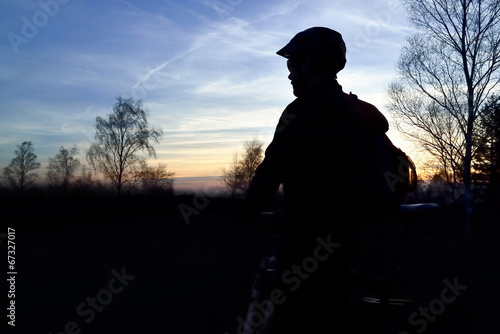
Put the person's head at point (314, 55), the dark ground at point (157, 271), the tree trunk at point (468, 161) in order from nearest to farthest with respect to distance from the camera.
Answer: the person's head at point (314, 55), the dark ground at point (157, 271), the tree trunk at point (468, 161)

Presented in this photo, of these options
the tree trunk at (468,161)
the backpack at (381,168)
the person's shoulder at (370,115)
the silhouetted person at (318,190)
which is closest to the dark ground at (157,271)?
the silhouetted person at (318,190)

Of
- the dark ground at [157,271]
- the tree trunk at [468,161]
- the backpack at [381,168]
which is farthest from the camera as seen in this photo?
the tree trunk at [468,161]

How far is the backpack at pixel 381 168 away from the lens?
2166 mm

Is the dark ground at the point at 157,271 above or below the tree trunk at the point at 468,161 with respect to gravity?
below

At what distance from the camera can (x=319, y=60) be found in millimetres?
2396

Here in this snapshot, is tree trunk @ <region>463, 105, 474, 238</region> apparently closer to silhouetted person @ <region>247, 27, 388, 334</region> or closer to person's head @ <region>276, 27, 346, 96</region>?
person's head @ <region>276, 27, 346, 96</region>

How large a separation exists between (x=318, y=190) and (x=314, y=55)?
2.27ft

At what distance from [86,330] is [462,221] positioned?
986 inches

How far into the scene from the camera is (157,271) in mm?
7598

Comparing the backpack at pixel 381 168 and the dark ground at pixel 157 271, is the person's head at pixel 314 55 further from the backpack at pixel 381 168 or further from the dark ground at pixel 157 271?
the dark ground at pixel 157 271

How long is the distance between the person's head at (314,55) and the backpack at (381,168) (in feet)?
0.64

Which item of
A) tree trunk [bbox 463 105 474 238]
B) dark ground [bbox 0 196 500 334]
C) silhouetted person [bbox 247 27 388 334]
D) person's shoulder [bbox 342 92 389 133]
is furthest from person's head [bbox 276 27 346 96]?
tree trunk [bbox 463 105 474 238]

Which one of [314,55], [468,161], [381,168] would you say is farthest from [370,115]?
[468,161]

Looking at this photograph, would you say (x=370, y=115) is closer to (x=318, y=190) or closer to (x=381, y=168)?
(x=381, y=168)
